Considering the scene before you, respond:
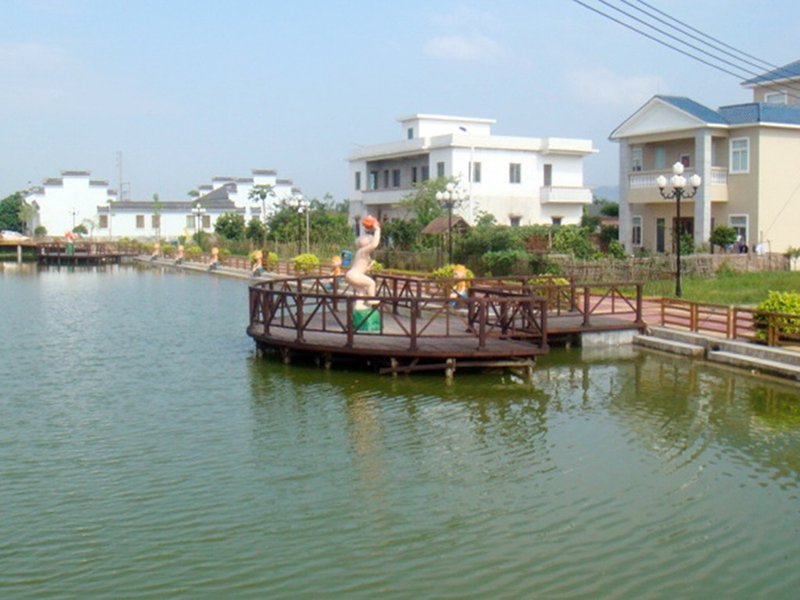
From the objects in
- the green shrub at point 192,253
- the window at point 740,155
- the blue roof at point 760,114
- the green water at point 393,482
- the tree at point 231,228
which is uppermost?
the blue roof at point 760,114

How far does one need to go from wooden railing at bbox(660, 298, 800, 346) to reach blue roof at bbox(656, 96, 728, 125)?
1566 centimetres

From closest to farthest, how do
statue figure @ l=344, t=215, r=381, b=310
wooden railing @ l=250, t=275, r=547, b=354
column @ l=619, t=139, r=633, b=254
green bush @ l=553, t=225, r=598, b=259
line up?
wooden railing @ l=250, t=275, r=547, b=354
statue figure @ l=344, t=215, r=381, b=310
green bush @ l=553, t=225, r=598, b=259
column @ l=619, t=139, r=633, b=254

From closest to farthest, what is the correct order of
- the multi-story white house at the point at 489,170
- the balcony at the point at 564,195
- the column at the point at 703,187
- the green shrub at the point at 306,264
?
the column at the point at 703,187, the green shrub at the point at 306,264, the multi-story white house at the point at 489,170, the balcony at the point at 564,195

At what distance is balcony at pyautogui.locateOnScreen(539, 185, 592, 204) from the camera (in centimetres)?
4881

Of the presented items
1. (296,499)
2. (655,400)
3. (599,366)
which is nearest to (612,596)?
(296,499)

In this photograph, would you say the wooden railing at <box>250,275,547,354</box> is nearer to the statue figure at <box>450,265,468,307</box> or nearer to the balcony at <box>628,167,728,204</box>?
the statue figure at <box>450,265,468,307</box>

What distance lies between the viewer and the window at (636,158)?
1516 inches

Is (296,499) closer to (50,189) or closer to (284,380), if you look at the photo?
(284,380)

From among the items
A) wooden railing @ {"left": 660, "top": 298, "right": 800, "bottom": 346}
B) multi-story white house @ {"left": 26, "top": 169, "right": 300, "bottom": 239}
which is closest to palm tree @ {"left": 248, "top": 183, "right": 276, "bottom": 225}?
multi-story white house @ {"left": 26, "top": 169, "right": 300, "bottom": 239}

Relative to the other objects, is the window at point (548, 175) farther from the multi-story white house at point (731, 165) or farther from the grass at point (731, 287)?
the grass at point (731, 287)

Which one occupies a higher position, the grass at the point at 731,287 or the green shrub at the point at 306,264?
the green shrub at the point at 306,264

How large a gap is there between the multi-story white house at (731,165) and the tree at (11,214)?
217ft

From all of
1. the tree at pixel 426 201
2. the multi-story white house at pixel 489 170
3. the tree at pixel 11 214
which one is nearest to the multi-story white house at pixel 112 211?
the tree at pixel 11 214

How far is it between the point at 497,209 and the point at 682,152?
13.0m
